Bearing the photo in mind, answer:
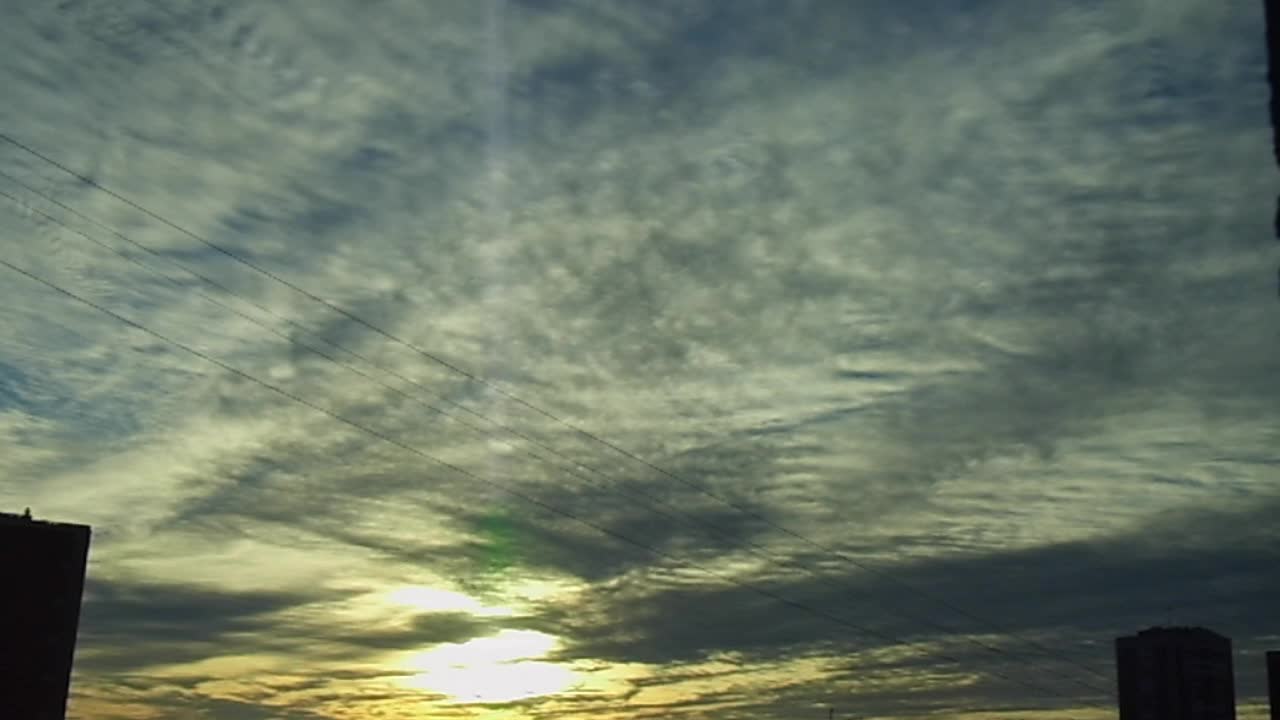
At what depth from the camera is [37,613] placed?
110125 millimetres

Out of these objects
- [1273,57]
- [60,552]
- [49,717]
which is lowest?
[49,717]

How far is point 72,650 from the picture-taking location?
112 metres

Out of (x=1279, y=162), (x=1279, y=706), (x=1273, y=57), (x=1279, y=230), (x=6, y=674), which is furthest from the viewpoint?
(x=1279, y=706)

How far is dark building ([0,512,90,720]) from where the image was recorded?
356ft

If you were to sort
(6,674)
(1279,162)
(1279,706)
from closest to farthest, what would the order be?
(1279,162) → (6,674) → (1279,706)

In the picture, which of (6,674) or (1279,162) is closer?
(1279,162)

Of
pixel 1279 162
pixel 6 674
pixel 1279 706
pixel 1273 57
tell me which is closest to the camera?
pixel 1279 162

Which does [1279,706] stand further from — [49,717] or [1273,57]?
[1273,57]

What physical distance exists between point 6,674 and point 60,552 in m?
11.0

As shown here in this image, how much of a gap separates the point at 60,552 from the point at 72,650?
8763 millimetres

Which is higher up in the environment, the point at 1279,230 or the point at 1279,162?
the point at 1279,162

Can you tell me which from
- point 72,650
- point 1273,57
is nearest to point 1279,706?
point 72,650

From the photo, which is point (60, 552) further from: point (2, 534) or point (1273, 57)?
point (1273, 57)

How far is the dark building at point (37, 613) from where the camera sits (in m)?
108
